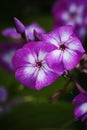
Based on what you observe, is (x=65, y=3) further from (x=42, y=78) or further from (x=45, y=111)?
(x=42, y=78)

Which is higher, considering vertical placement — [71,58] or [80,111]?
[71,58]

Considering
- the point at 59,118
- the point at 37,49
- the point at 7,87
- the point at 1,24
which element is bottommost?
the point at 59,118

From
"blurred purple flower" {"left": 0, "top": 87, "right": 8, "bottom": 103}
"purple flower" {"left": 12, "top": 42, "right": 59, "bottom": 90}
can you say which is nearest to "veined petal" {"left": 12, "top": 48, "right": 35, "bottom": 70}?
"purple flower" {"left": 12, "top": 42, "right": 59, "bottom": 90}

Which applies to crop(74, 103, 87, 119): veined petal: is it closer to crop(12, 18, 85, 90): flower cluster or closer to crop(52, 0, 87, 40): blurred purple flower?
crop(12, 18, 85, 90): flower cluster

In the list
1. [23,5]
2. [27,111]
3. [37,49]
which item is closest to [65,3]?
[23,5]

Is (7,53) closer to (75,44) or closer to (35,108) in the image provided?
(35,108)

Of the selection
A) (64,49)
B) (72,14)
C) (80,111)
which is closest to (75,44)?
(64,49)
